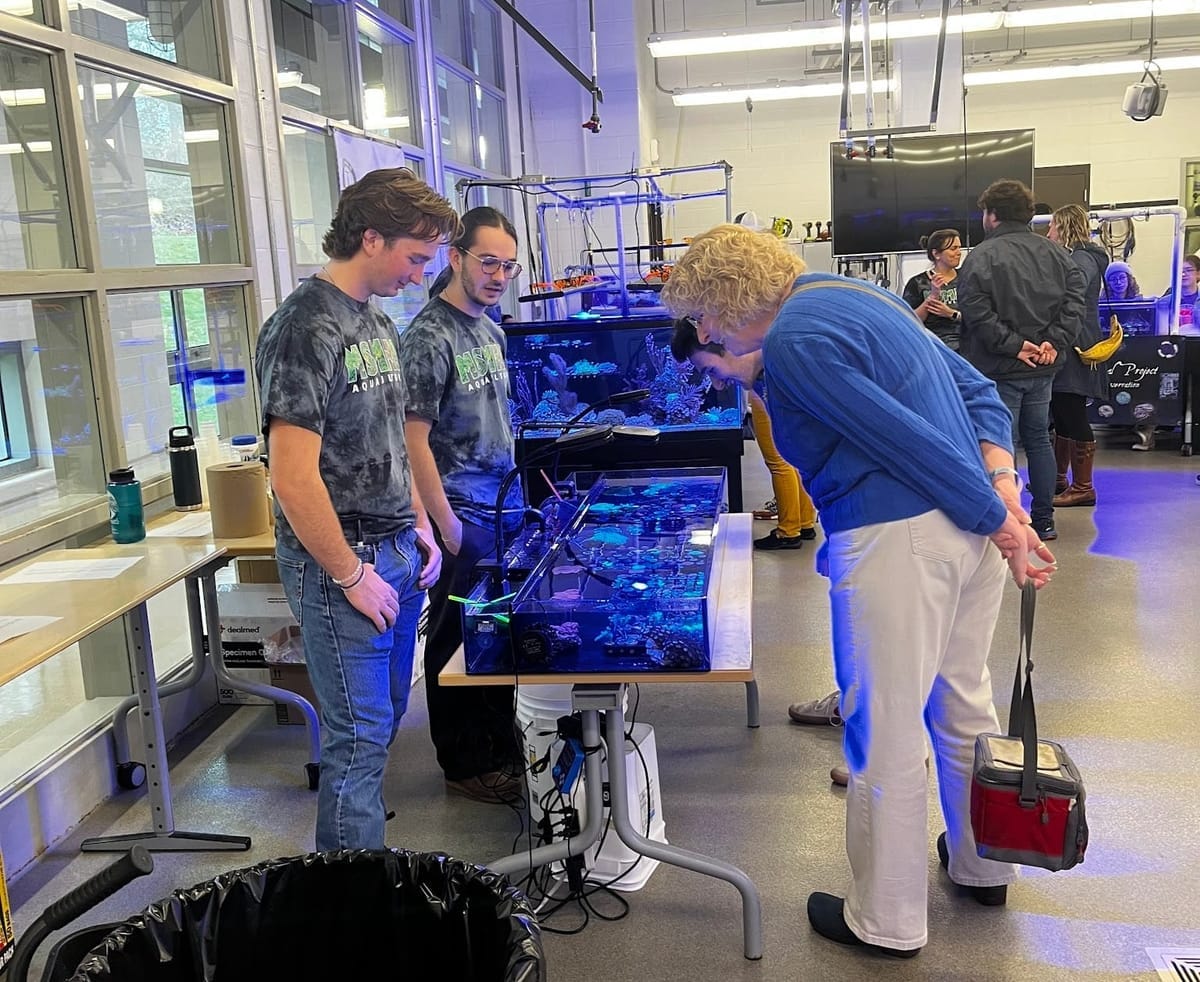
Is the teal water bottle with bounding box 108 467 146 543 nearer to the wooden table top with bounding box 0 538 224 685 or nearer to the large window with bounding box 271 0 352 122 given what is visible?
the wooden table top with bounding box 0 538 224 685

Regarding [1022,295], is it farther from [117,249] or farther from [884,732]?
[117,249]

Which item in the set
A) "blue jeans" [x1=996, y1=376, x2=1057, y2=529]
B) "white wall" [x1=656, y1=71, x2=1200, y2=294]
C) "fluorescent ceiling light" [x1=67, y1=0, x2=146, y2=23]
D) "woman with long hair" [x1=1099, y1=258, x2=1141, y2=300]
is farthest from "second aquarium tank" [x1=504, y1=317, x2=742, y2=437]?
"white wall" [x1=656, y1=71, x2=1200, y2=294]

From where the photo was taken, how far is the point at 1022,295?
15.5 feet

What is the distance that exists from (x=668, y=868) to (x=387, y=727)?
0.84 meters

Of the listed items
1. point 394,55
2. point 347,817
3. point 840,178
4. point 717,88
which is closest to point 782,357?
point 347,817

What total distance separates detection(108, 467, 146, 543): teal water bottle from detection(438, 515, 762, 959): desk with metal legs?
123 cm

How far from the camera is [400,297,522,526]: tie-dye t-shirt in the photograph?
2609mm

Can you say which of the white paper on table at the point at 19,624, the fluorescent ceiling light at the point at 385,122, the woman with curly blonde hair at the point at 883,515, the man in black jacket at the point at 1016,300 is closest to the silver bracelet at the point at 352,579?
the white paper on table at the point at 19,624

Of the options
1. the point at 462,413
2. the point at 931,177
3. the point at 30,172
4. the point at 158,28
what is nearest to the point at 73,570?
the point at 462,413

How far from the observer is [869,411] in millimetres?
1825

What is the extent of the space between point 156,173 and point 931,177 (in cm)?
619

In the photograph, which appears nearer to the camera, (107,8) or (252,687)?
(252,687)

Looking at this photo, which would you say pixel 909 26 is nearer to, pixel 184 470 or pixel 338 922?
pixel 184 470

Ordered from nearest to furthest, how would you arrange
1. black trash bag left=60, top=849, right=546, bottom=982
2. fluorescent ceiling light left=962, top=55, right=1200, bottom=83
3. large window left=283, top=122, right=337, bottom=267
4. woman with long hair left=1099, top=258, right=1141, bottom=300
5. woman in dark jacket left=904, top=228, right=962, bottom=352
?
black trash bag left=60, top=849, right=546, bottom=982 → large window left=283, top=122, right=337, bottom=267 → woman in dark jacket left=904, top=228, right=962, bottom=352 → woman with long hair left=1099, top=258, right=1141, bottom=300 → fluorescent ceiling light left=962, top=55, right=1200, bottom=83
